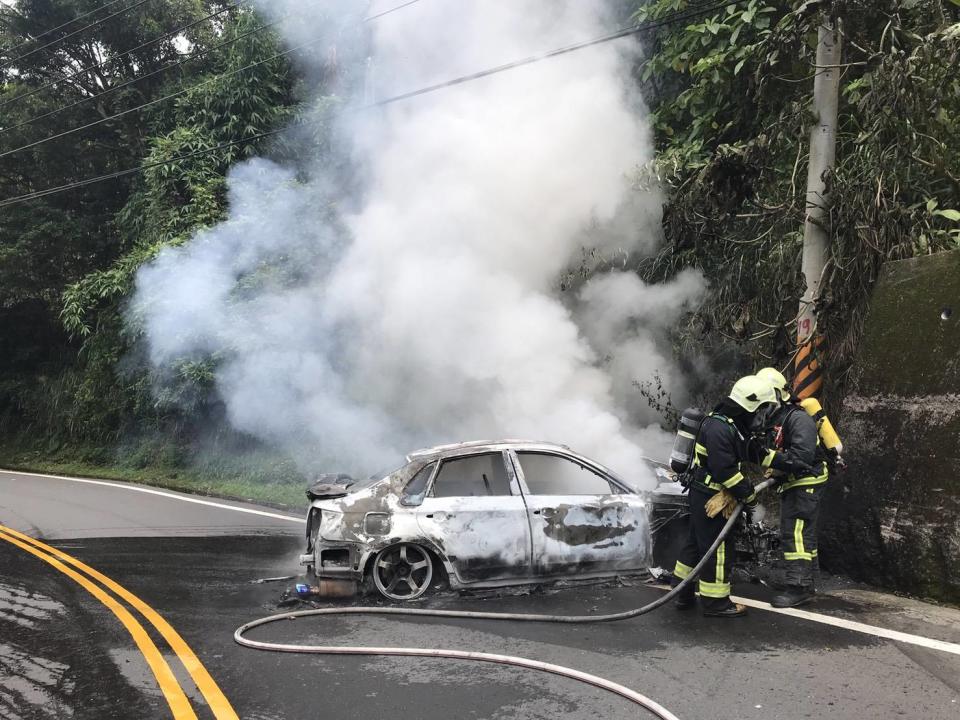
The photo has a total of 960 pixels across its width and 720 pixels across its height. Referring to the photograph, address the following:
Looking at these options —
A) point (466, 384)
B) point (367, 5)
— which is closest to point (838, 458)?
point (466, 384)

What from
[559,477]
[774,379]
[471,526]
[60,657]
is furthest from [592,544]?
[60,657]

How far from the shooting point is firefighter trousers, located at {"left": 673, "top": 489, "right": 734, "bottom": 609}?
5305 mm

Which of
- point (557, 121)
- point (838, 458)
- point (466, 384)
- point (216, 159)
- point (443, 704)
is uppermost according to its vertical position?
point (216, 159)

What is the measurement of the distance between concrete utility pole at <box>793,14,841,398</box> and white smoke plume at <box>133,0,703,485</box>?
183 cm

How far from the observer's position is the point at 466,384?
9.91 metres

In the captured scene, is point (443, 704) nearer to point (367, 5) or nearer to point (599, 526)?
point (599, 526)

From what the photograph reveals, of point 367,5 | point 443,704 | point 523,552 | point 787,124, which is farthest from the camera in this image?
point 367,5

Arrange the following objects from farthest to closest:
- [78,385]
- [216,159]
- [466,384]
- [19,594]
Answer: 1. [78,385]
2. [216,159]
3. [466,384]
4. [19,594]

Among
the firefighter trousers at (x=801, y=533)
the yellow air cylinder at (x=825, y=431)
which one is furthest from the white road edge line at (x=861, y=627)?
the yellow air cylinder at (x=825, y=431)

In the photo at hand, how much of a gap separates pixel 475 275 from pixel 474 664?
241 inches

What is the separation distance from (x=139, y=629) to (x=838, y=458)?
531cm

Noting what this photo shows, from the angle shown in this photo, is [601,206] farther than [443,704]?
Yes

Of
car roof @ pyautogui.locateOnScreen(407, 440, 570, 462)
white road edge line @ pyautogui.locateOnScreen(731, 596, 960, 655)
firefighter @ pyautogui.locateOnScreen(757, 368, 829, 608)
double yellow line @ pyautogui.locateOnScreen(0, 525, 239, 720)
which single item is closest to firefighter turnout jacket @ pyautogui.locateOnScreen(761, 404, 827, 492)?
firefighter @ pyautogui.locateOnScreen(757, 368, 829, 608)

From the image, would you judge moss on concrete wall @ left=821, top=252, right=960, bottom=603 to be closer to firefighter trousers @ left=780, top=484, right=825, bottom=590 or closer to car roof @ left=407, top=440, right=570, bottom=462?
firefighter trousers @ left=780, top=484, right=825, bottom=590
